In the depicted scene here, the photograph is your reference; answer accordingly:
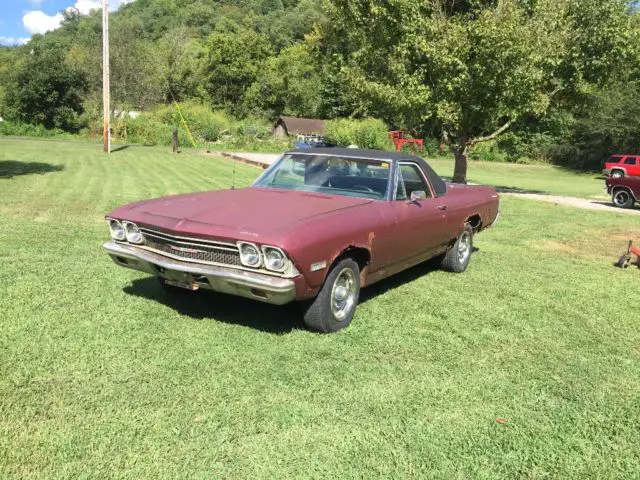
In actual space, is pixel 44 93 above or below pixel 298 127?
above

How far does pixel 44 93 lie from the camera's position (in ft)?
162

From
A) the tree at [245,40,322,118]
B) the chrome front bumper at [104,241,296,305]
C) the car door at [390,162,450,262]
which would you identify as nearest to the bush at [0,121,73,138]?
the tree at [245,40,322,118]

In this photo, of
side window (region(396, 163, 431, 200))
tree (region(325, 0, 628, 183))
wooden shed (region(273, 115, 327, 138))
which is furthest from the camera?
wooden shed (region(273, 115, 327, 138))

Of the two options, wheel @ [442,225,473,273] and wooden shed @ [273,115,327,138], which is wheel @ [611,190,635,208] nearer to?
wheel @ [442,225,473,273]

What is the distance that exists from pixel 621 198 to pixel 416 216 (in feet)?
47.1

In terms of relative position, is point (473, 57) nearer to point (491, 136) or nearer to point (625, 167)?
point (491, 136)

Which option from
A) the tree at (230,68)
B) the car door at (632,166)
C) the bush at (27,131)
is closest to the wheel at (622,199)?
the car door at (632,166)

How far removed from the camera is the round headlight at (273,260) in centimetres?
417

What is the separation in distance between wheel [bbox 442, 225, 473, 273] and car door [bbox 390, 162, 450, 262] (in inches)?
18.0

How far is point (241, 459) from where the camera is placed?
294 centimetres

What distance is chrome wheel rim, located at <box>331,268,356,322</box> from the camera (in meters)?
4.78

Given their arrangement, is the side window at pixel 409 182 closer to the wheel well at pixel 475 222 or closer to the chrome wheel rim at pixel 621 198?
the wheel well at pixel 475 222

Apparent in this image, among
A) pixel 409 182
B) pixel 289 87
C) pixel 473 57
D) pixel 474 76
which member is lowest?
pixel 409 182

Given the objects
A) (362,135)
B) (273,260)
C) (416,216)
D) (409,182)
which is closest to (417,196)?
(416,216)
